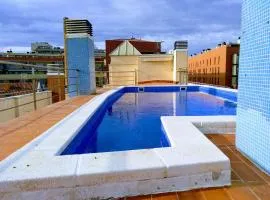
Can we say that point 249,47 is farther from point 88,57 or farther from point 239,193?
point 88,57

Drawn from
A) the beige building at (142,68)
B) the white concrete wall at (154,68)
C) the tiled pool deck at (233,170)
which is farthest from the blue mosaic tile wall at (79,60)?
the white concrete wall at (154,68)

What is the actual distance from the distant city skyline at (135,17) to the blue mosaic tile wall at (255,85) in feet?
3.34

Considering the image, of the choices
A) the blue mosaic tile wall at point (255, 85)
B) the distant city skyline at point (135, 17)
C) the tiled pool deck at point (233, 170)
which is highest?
the distant city skyline at point (135, 17)

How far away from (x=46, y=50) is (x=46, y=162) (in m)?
40.5

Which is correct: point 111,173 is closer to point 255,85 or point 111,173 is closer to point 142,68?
point 255,85

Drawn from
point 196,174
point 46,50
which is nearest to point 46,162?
point 196,174

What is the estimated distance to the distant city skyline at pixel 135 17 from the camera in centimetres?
779

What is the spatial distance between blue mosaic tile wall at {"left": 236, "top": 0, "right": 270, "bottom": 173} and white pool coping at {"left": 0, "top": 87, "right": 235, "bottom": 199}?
1.38ft

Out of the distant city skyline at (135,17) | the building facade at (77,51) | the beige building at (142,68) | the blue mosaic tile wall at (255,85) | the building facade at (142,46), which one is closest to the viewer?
the blue mosaic tile wall at (255,85)

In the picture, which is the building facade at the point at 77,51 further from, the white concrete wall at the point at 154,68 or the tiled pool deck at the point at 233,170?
the white concrete wall at the point at 154,68

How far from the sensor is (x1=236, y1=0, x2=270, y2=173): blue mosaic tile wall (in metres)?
1.87

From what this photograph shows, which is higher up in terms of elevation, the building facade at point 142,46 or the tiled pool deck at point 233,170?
the building facade at point 142,46

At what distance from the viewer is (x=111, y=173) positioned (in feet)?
5.10

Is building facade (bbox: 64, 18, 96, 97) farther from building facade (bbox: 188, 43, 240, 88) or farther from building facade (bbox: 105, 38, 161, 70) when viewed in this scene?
building facade (bbox: 105, 38, 161, 70)
